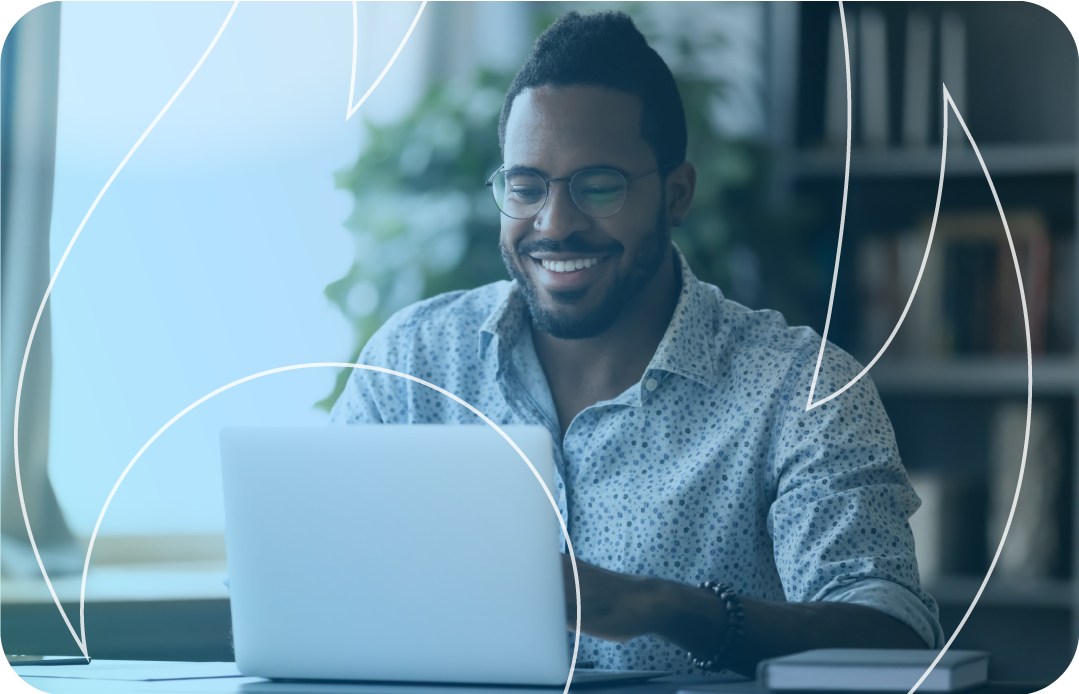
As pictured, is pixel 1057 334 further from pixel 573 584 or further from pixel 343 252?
pixel 343 252

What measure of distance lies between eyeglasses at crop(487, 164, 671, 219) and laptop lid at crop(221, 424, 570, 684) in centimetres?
57

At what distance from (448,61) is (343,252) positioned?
36cm

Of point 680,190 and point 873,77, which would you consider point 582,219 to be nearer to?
point 680,190

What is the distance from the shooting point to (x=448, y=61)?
161cm

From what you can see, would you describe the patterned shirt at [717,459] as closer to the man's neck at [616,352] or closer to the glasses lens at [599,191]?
the man's neck at [616,352]

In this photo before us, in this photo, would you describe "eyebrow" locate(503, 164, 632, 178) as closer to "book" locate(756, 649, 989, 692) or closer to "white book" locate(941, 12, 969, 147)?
"white book" locate(941, 12, 969, 147)

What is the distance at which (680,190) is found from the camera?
57.9 inches

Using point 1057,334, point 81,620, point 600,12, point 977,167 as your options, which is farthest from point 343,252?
point 1057,334

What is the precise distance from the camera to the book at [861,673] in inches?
33.6

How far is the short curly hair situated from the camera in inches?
55.3

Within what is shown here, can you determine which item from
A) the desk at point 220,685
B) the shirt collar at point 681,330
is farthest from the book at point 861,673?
the shirt collar at point 681,330

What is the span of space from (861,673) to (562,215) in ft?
2.48

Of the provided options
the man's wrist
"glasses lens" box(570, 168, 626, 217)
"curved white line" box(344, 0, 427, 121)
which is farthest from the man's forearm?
"curved white line" box(344, 0, 427, 121)

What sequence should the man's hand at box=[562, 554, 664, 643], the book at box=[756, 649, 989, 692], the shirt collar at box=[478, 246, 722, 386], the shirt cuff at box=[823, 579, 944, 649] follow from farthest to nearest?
the shirt collar at box=[478, 246, 722, 386] → the shirt cuff at box=[823, 579, 944, 649] → the man's hand at box=[562, 554, 664, 643] → the book at box=[756, 649, 989, 692]
